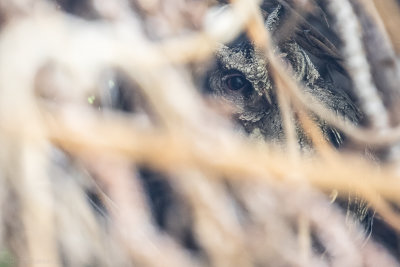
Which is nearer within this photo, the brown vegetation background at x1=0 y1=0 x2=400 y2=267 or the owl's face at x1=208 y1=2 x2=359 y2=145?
the brown vegetation background at x1=0 y1=0 x2=400 y2=267

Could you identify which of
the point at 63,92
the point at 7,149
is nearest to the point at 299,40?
the point at 63,92

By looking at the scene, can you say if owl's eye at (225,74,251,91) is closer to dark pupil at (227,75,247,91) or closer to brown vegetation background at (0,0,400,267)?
dark pupil at (227,75,247,91)

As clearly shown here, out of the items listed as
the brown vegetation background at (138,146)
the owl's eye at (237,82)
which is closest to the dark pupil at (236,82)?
the owl's eye at (237,82)

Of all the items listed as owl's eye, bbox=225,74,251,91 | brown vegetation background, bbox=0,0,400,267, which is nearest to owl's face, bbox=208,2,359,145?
owl's eye, bbox=225,74,251,91

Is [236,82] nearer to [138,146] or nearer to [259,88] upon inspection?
[259,88]

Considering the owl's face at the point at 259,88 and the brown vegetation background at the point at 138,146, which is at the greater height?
the owl's face at the point at 259,88

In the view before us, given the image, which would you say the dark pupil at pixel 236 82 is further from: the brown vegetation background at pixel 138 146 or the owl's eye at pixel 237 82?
the brown vegetation background at pixel 138 146

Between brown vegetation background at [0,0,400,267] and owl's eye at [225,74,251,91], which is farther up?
owl's eye at [225,74,251,91]

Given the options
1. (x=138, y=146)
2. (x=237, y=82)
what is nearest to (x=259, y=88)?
(x=237, y=82)
